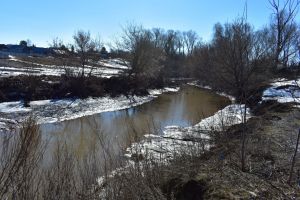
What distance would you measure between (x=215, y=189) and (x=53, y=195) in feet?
8.96

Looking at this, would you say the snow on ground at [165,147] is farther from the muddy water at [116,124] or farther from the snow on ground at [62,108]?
the snow on ground at [62,108]

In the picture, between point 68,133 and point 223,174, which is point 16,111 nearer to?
point 68,133

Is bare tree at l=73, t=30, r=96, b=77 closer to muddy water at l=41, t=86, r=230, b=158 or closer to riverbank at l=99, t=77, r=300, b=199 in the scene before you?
muddy water at l=41, t=86, r=230, b=158

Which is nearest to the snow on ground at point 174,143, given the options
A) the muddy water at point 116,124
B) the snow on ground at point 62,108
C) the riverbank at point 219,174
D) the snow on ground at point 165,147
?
the snow on ground at point 165,147

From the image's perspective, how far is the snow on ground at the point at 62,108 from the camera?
25453mm

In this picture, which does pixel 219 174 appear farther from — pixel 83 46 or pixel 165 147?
pixel 83 46

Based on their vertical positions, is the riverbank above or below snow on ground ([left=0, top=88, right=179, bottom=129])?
above

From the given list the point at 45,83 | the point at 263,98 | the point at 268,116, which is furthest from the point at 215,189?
the point at 45,83

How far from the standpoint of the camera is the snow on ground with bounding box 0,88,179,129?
25.5 m

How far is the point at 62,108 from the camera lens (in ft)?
97.7

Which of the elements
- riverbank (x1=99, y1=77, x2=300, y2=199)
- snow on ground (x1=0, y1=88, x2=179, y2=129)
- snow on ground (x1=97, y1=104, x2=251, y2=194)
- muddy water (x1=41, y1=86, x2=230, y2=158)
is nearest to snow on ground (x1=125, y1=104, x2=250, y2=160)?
snow on ground (x1=97, y1=104, x2=251, y2=194)

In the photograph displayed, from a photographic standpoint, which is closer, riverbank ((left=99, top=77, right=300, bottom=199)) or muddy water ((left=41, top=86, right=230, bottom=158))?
riverbank ((left=99, top=77, right=300, bottom=199))

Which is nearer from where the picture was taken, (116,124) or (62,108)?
(116,124)

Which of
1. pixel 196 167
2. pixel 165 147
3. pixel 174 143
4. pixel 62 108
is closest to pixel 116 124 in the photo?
pixel 62 108
